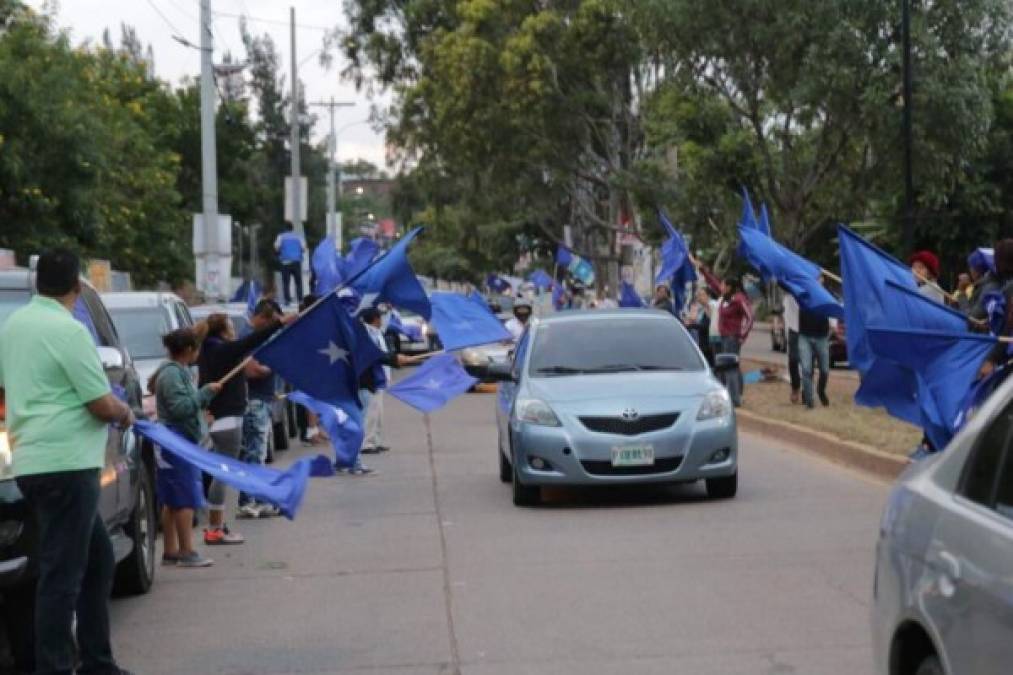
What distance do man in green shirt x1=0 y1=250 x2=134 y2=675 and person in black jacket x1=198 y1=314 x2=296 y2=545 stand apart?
16.3 feet

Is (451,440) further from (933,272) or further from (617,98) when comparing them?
(617,98)

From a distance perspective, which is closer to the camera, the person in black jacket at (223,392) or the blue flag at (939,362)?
the blue flag at (939,362)

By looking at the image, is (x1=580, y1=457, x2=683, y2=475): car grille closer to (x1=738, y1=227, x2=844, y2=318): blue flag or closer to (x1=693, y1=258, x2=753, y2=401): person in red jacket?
(x1=738, y1=227, x2=844, y2=318): blue flag

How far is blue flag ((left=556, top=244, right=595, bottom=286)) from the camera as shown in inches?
1986

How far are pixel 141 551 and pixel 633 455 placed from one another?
441 centimetres

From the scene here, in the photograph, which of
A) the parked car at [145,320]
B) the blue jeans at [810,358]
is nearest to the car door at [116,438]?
the parked car at [145,320]

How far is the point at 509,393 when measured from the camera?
14852 mm

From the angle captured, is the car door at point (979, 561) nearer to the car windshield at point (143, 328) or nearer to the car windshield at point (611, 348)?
the car windshield at point (611, 348)

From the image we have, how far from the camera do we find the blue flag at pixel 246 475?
8789 mm

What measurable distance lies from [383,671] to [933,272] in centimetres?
935

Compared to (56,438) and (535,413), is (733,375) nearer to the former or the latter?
(535,413)

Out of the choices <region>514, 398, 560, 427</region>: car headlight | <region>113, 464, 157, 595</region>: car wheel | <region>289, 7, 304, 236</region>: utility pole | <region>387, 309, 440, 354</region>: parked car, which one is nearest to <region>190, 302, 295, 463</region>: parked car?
<region>514, 398, 560, 427</region>: car headlight

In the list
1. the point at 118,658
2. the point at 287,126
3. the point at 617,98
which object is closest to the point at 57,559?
the point at 118,658

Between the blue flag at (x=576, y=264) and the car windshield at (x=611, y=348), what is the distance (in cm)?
3517
